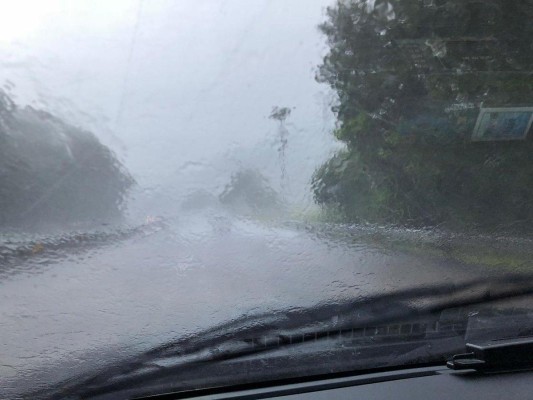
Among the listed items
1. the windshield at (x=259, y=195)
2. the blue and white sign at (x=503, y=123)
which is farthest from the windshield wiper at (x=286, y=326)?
the blue and white sign at (x=503, y=123)

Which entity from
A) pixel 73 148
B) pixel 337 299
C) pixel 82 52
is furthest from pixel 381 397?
pixel 82 52

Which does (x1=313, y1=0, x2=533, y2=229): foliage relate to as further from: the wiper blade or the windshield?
the wiper blade

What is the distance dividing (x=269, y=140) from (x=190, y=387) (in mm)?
2335

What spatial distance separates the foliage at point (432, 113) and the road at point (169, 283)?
637 millimetres

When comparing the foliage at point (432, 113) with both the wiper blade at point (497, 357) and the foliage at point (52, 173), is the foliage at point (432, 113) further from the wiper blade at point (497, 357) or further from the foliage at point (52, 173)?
the wiper blade at point (497, 357)

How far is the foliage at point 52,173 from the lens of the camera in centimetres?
473

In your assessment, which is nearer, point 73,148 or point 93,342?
point 93,342

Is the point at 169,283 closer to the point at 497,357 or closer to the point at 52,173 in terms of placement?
the point at 52,173

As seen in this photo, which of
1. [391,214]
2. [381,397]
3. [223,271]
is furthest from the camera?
[391,214]

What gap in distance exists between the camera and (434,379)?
3621mm

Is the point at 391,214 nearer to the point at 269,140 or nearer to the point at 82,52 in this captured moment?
the point at 269,140

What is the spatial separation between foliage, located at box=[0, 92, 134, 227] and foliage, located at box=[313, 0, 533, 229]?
5.64 feet

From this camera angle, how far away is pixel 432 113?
19.5ft

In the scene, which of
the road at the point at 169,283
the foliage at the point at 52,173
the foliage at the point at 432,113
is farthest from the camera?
the foliage at the point at 432,113
